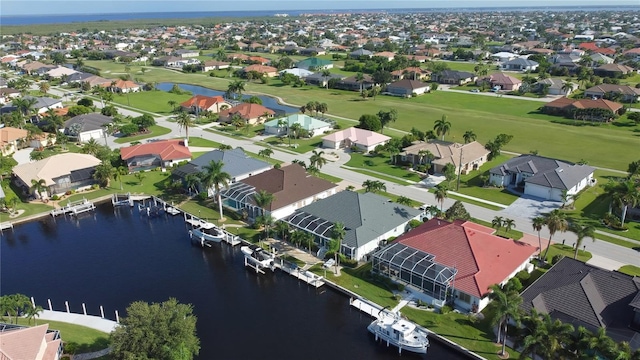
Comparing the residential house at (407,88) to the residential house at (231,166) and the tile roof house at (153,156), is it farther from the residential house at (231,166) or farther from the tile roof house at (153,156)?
the tile roof house at (153,156)

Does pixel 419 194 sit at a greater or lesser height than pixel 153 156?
lesser

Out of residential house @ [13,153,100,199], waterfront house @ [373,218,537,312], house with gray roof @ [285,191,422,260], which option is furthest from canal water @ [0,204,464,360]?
residential house @ [13,153,100,199]

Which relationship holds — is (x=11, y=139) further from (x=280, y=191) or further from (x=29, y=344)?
(x=29, y=344)

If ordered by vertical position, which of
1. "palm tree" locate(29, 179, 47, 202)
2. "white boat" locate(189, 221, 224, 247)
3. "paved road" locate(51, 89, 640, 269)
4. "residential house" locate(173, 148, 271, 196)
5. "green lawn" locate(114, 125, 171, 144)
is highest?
"residential house" locate(173, 148, 271, 196)

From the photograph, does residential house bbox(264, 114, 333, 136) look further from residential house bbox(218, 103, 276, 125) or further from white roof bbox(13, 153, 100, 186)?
white roof bbox(13, 153, 100, 186)

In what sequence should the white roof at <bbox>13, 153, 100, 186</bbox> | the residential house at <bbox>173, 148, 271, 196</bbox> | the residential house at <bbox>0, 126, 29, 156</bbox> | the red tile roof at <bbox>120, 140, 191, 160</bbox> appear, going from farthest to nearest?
the residential house at <bbox>0, 126, 29, 156</bbox> < the red tile roof at <bbox>120, 140, 191, 160</bbox> < the residential house at <bbox>173, 148, 271, 196</bbox> < the white roof at <bbox>13, 153, 100, 186</bbox>

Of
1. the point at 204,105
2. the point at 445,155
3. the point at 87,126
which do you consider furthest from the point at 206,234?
the point at 204,105

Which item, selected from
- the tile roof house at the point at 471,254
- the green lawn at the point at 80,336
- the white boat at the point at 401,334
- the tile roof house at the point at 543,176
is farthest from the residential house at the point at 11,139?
the tile roof house at the point at 543,176
